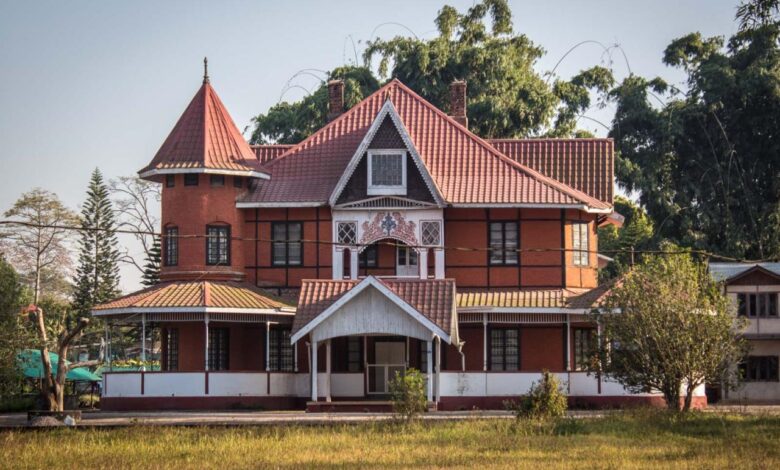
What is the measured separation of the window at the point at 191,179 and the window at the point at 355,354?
288 inches

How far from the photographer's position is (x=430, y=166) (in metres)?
51.5

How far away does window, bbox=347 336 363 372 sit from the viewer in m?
50.0

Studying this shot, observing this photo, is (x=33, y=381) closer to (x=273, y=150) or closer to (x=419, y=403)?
(x=273, y=150)

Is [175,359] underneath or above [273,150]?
underneath

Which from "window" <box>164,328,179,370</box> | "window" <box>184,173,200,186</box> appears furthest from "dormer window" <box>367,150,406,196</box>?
"window" <box>164,328,179,370</box>

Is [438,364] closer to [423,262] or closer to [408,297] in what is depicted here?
[408,297]

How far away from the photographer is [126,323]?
4859 cm

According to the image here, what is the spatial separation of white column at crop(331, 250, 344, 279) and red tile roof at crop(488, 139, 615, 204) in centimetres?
738

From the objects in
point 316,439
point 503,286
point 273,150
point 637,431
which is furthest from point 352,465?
point 273,150

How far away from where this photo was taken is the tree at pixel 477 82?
67688mm

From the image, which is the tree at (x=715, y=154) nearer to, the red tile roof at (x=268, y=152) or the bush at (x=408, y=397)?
the red tile roof at (x=268, y=152)

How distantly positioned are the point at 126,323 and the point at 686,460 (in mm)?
24204

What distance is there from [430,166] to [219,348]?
935 centimetres

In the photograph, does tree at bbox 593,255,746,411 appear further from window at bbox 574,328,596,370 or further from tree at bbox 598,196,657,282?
tree at bbox 598,196,657,282
